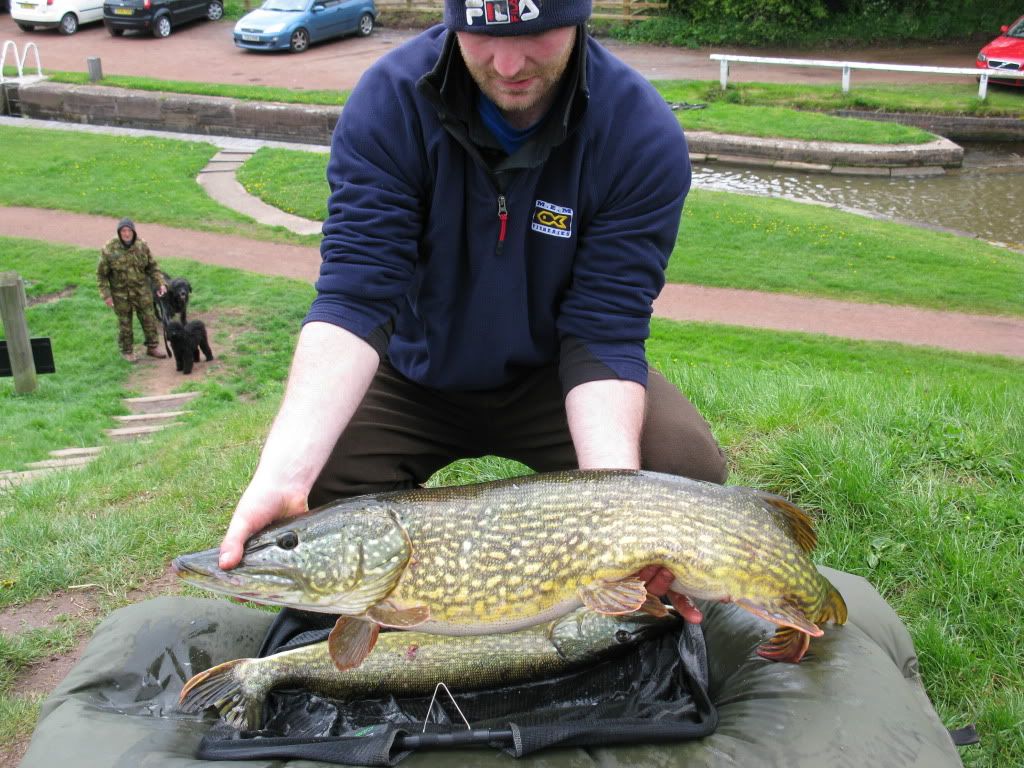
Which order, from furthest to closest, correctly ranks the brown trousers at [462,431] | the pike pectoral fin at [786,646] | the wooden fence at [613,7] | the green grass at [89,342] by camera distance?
the wooden fence at [613,7] < the green grass at [89,342] < the brown trousers at [462,431] < the pike pectoral fin at [786,646]

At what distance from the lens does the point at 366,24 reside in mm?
31031

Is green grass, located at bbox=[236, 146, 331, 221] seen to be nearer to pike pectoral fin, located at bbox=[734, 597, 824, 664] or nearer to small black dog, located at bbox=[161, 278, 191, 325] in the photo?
small black dog, located at bbox=[161, 278, 191, 325]

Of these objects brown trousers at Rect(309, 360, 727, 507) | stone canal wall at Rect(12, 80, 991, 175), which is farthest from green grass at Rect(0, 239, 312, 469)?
stone canal wall at Rect(12, 80, 991, 175)

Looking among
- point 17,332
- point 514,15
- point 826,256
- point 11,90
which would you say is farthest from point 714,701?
point 11,90

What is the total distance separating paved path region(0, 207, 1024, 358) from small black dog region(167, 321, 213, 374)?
2.83 metres

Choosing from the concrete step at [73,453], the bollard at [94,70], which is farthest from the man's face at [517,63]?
the bollard at [94,70]

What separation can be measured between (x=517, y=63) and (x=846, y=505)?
8.17ft

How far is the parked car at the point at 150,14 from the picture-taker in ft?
96.5

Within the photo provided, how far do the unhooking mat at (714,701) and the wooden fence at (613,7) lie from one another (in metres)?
31.1

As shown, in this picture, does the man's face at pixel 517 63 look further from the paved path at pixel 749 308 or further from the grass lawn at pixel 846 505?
the paved path at pixel 749 308

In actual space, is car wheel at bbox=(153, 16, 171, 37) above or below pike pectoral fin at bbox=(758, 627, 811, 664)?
above

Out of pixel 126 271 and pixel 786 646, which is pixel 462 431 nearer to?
pixel 786 646

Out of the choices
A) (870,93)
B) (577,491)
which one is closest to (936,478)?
(577,491)

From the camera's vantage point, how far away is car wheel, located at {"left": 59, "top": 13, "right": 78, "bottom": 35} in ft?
99.2
